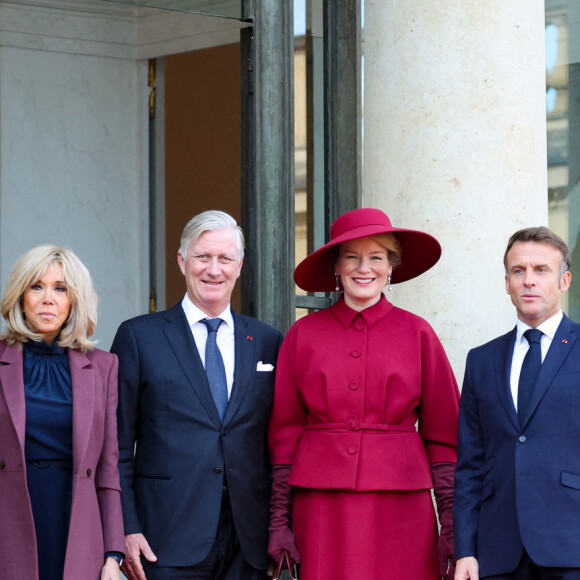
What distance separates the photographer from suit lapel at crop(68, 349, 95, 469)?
4.31m

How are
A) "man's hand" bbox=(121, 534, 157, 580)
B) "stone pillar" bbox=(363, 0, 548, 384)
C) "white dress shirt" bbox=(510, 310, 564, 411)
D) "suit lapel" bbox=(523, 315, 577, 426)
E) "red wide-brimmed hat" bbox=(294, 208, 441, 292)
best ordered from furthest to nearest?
"stone pillar" bbox=(363, 0, 548, 384) → "red wide-brimmed hat" bbox=(294, 208, 441, 292) → "man's hand" bbox=(121, 534, 157, 580) → "white dress shirt" bbox=(510, 310, 564, 411) → "suit lapel" bbox=(523, 315, 577, 426)

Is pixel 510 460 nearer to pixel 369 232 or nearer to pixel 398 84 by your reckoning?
pixel 369 232

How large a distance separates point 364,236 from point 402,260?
308mm

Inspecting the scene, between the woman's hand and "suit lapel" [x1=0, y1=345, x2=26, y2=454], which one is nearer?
"suit lapel" [x1=0, y1=345, x2=26, y2=454]

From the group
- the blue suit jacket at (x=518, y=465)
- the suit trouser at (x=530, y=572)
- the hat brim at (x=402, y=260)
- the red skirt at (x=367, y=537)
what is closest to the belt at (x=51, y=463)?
the red skirt at (x=367, y=537)

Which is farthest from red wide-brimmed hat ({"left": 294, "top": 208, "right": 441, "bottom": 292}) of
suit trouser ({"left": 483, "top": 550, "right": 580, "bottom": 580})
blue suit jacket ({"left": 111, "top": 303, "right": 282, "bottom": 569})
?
suit trouser ({"left": 483, "top": 550, "right": 580, "bottom": 580})

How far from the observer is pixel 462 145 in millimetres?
5734

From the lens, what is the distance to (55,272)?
4461mm

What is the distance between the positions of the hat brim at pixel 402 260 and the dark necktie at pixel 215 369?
14.3 inches

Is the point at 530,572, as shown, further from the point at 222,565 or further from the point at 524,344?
the point at 222,565

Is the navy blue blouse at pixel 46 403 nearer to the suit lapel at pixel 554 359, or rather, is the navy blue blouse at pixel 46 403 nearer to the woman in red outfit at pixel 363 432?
the woman in red outfit at pixel 363 432

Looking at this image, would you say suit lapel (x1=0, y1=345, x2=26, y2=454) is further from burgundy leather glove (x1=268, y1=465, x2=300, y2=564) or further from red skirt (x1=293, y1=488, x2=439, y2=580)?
red skirt (x1=293, y1=488, x2=439, y2=580)

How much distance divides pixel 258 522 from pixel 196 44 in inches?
198

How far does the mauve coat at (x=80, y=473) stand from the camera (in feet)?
13.9
